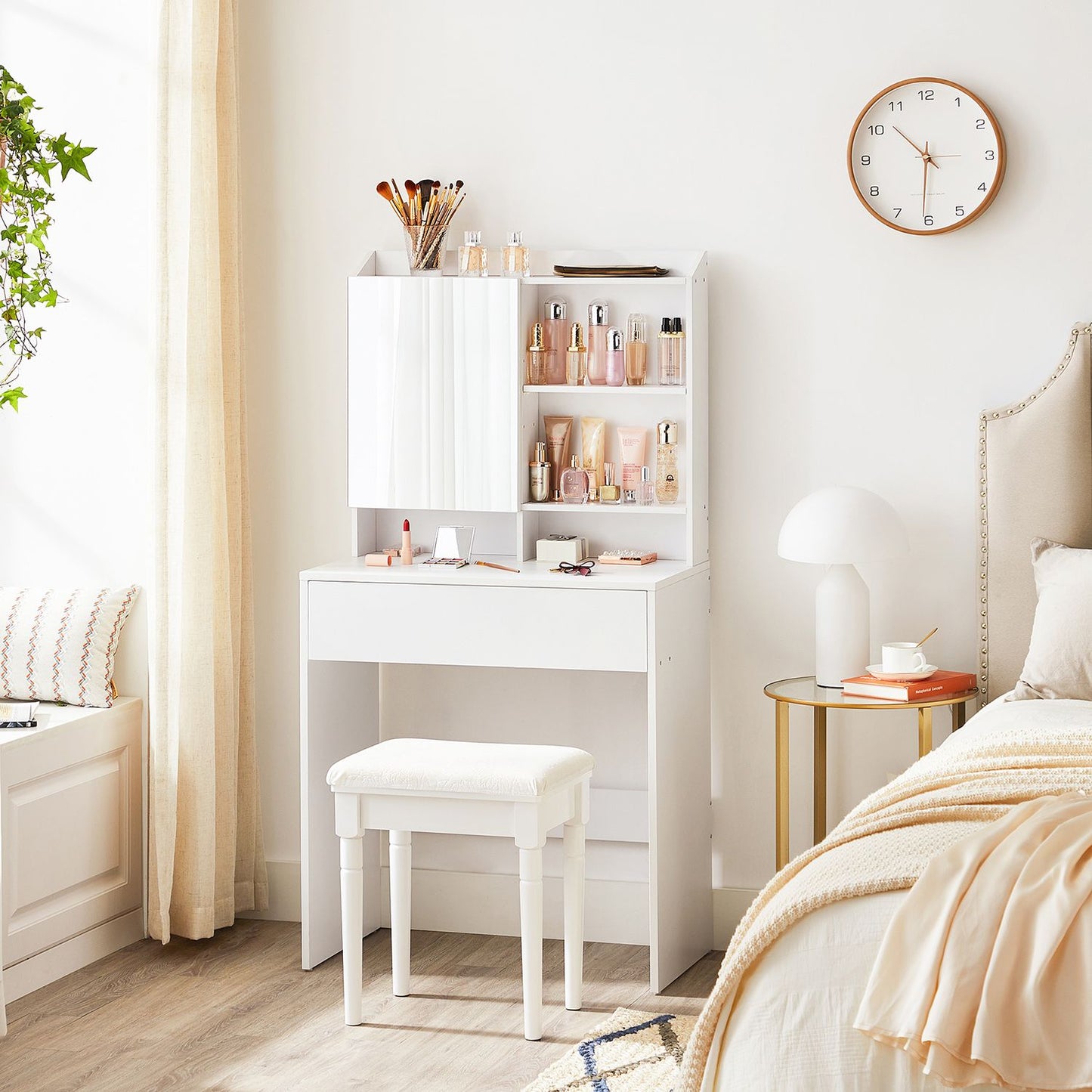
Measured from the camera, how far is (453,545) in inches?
142

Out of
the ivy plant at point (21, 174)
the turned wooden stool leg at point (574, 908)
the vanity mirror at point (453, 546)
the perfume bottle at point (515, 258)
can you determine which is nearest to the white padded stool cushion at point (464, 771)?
the turned wooden stool leg at point (574, 908)

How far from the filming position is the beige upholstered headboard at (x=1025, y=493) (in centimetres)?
329

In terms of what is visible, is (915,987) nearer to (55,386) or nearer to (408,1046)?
(408,1046)

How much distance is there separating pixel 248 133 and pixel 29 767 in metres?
1.70

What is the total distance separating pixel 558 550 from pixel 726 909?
994 mm

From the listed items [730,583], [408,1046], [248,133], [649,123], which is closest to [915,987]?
[408,1046]

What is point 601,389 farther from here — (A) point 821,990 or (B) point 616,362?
(A) point 821,990

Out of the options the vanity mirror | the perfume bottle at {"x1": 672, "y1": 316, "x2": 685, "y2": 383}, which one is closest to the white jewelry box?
the vanity mirror

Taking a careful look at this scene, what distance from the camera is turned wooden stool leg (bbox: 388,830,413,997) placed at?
3287 millimetres

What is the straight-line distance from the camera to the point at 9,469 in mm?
3975

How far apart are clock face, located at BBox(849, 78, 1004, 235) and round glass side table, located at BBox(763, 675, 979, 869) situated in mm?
1090

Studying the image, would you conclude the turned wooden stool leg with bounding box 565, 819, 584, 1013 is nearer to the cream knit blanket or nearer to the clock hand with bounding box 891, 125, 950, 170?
the cream knit blanket

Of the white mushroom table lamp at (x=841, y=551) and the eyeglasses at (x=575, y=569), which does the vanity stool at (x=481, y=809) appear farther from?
the white mushroom table lamp at (x=841, y=551)

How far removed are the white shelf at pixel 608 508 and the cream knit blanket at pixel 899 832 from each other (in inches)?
43.8
